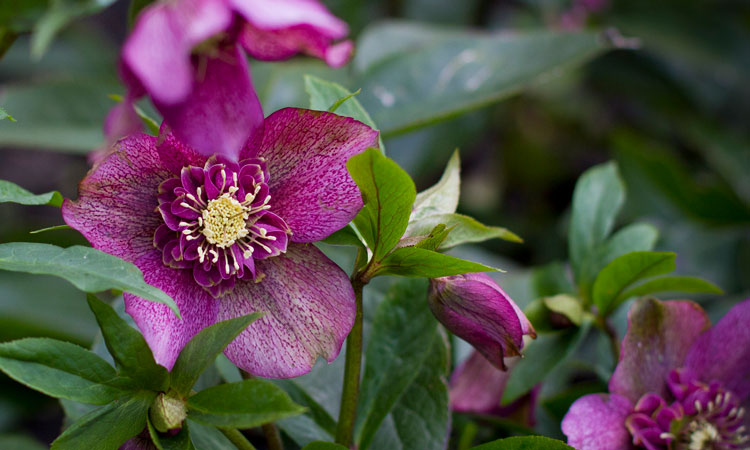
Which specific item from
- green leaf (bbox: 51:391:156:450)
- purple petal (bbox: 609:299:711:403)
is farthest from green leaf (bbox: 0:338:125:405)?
purple petal (bbox: 609:299:711:403)

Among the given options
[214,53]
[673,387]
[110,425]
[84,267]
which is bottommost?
[673,387]

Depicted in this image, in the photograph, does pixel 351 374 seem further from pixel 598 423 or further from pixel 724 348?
pixel 724 348

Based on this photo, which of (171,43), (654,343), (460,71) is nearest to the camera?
(171,43)

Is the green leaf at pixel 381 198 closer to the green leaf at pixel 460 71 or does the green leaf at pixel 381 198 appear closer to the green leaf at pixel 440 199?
the green leaf at pixel 440 199

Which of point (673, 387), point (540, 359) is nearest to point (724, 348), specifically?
point (673, 387)

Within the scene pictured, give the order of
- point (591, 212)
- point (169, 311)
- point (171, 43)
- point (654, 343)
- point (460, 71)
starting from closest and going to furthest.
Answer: point (171, 43), point (169, 311), point (654, 343), point (591, 212), point (460, 71)
